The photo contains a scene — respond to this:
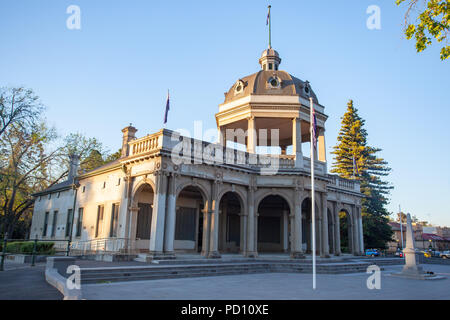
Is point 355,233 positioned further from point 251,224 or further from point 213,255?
point 213,255

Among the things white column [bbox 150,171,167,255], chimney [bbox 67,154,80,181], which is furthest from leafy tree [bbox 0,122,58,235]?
white column [bbox 150,171,167,255]

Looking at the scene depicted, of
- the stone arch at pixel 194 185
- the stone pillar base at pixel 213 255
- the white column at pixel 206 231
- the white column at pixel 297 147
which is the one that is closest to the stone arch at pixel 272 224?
the white column at pixel 297 147

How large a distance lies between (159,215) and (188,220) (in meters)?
5.73

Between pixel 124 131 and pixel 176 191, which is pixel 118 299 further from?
pixel 124 131

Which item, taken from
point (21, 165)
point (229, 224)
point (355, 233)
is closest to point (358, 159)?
point (355, 233)

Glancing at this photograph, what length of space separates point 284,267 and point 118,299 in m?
11.5

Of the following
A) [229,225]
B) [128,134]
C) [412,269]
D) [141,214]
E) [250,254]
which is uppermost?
[128,134]

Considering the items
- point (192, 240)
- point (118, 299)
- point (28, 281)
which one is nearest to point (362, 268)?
point (192, 240)

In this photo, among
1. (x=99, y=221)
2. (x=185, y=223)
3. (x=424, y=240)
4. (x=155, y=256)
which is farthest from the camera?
(x=424, y=240)

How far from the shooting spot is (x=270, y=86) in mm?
23234

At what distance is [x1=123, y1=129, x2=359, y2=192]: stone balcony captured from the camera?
56.9ft

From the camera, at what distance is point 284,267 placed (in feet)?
57.9

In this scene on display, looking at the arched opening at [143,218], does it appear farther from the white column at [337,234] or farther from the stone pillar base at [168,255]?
the white column at [337,234]

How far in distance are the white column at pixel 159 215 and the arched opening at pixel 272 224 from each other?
10.8 metres
